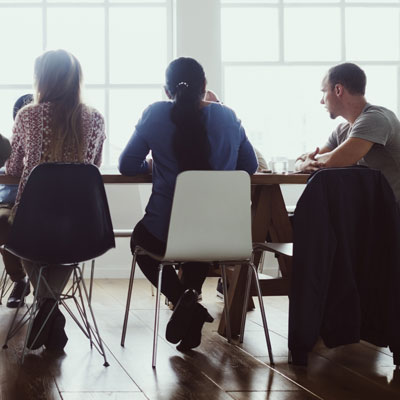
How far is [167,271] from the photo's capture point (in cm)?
304

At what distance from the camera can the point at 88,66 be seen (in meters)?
6.18

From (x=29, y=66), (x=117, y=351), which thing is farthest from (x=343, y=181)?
(x=29, y=66)

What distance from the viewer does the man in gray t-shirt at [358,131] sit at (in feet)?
10.2

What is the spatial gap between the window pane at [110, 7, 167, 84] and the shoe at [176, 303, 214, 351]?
3.68 m

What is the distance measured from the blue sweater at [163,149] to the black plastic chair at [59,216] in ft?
0.79

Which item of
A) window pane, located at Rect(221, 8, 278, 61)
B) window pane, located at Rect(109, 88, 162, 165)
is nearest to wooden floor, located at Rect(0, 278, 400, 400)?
window pane, located at Rect(109, 88, 162, 165)

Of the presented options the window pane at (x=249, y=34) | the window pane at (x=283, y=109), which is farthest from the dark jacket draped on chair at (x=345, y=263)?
the window pane at (x=249, y=34)

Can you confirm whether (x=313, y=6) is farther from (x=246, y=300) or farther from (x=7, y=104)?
(x=246, y=300)

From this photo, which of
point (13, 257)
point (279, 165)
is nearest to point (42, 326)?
point (279, 165)

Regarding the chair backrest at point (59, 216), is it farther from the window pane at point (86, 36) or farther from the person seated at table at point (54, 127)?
the window pane at point (86, 36)

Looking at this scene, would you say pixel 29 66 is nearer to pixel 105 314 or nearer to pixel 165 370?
pixel 105 314

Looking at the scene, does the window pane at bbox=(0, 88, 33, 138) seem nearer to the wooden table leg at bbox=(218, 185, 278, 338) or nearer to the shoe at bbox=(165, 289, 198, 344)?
the wooden table leg at bbox=(218, 185, 278, 338)

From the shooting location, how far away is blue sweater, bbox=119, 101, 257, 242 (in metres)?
2.89

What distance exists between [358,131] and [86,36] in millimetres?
3632
